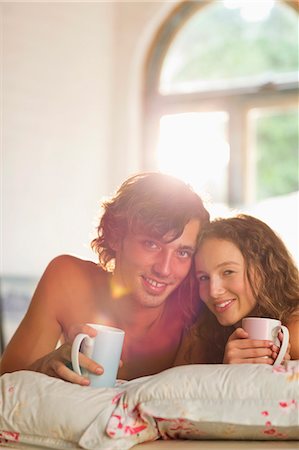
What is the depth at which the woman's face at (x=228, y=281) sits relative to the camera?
3.04ft

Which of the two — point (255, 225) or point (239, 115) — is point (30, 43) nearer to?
point (239, 115)

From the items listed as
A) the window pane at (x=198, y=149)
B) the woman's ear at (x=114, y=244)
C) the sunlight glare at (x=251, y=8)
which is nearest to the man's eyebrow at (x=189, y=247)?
the woman's ear at (x=114, y=244)

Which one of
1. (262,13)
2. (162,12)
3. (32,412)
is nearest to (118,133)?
(162,12)

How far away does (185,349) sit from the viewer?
3.23 ft

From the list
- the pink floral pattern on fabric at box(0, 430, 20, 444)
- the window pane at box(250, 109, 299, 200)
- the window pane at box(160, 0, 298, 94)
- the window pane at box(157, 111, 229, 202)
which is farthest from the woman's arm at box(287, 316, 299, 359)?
the window pane at box(160, 0, 298, 94)

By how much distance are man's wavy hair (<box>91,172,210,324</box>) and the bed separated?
24 cm

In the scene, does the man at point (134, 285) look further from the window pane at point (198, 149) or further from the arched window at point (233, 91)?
the arched window at point (233, 91)

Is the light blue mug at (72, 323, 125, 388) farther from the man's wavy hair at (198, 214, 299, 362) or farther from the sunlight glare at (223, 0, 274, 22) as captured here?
the sunlight glare at (223, 0, 274, 22)

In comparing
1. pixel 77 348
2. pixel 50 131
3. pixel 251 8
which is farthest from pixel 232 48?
pixel 77 348

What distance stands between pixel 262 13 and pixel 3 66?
940 millimetres

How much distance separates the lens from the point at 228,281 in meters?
0.93

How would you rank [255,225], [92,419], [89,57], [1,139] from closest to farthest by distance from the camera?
[92,419], [255,225], [1,139], [89,57]

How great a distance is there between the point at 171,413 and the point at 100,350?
0.49 ft

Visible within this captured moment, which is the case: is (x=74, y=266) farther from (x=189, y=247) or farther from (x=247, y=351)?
(x=247, y=351)
